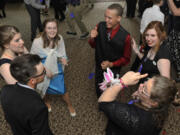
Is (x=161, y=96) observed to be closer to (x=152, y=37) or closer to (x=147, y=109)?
(x=147, y=109)

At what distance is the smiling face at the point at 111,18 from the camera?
194cm

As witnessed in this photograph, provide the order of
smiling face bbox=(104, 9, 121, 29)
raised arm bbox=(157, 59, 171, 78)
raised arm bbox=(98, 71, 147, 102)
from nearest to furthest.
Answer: raised arm bbox=(98, 71, 147, 102) → raised arm bbox=(157, 59, 171, 78) → smiling face bbox=(104, 9, 121, 29)

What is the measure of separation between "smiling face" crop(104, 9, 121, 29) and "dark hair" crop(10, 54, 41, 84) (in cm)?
112

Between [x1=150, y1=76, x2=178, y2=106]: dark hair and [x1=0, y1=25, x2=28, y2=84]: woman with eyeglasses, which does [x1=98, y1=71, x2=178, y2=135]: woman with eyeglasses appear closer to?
[x1=150, y1=76, x2=178, y2=106]: dark hair

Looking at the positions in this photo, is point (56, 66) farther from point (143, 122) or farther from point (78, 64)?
point (143, 122)

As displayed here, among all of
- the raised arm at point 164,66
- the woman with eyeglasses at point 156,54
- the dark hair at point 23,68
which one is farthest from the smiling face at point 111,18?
the dark hair at point 23,68

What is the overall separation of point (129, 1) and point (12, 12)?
15.0 ft

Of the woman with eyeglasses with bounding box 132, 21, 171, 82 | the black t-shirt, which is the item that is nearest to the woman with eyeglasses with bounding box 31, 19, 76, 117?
the woman with eyeglasses with bounding box 132, 21, 171, 82

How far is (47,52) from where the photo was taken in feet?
7.22

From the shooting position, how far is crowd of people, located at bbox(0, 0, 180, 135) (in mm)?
1082

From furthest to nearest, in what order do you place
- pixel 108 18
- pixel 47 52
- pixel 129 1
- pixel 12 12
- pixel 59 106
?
pixel 12 12, pixel 129 1, pixel 59 106, pixel 47 52, pixel 108 18

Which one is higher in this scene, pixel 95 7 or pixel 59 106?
pixel 95 7

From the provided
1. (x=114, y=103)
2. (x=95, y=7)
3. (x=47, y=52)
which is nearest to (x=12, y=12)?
(x=95, y=7)

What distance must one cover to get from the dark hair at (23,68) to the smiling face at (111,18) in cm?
112
